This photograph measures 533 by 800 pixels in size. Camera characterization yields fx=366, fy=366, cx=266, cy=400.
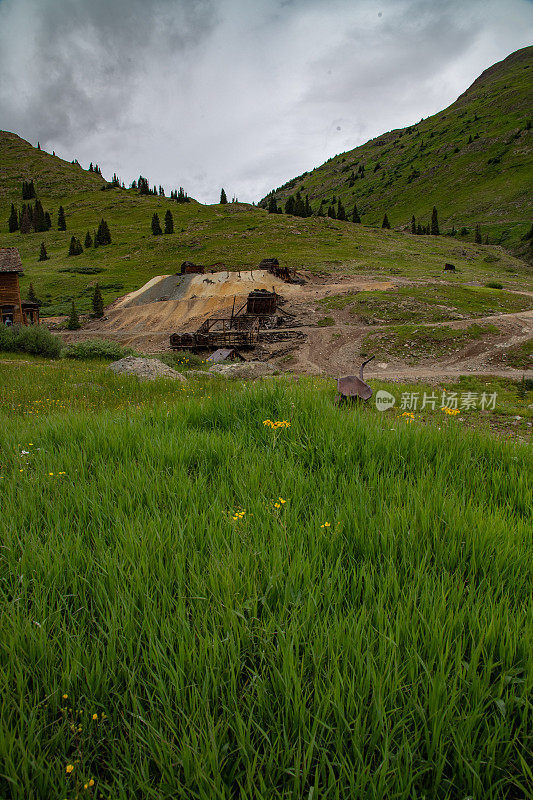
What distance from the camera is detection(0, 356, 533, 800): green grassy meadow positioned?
1.11m

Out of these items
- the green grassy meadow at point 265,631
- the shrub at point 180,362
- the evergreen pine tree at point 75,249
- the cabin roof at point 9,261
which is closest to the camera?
the green grassy meadow at point 265,631

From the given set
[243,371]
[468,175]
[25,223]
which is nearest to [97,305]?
[243,371]

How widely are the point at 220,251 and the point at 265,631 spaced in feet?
213

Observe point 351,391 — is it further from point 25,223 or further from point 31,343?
point 25,223

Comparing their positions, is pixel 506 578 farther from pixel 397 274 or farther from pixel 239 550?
pixel 397 274

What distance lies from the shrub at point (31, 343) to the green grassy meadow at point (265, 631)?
23214mm

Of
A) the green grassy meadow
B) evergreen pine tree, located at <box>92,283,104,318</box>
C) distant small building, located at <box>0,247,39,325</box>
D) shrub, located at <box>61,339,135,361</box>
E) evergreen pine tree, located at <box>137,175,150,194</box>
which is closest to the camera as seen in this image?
the green grassy meadow

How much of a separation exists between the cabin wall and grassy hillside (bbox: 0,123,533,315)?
11.6 meters

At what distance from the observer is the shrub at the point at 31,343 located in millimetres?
22891

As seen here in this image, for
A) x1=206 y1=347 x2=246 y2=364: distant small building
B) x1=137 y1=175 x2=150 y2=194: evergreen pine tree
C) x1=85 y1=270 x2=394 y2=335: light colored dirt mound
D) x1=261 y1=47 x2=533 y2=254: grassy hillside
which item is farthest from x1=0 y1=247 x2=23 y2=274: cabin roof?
x1=137 y1=175 x2=150 y2=194: evergreen pine tree

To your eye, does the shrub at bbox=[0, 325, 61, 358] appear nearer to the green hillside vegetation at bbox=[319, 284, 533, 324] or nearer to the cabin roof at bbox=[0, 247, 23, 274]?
the cabin roof at bbox=[0, 247, 23, 274]

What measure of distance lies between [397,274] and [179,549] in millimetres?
45820

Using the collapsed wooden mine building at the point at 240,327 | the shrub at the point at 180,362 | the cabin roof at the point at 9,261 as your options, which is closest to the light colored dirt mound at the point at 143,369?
the shrub at the point at 180,362

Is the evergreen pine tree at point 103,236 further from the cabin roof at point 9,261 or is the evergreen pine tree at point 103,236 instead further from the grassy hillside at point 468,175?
the grassy hillside at point 468,175
